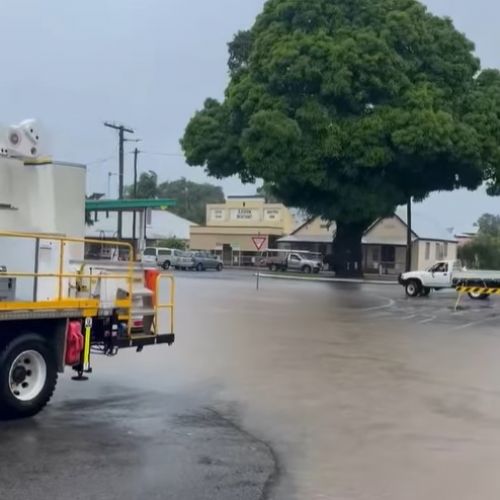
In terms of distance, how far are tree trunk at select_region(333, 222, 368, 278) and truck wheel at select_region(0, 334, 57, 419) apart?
43053 millimetres

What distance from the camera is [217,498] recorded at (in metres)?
6.44

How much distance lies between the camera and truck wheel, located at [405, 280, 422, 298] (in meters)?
36.0

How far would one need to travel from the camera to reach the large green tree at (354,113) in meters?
44.3

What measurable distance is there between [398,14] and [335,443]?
135ft

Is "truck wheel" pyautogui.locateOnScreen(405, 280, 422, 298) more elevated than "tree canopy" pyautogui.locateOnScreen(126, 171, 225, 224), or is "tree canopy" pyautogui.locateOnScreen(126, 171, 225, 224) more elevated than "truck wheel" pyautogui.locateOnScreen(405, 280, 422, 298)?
"tree canopy" pyautogui.locateOnScreen(126, 171, 225, 224)

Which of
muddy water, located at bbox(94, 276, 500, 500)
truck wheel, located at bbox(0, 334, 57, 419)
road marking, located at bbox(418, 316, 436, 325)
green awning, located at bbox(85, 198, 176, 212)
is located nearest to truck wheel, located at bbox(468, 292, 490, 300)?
road marking, located at bbox(418, 316, 436, 325)

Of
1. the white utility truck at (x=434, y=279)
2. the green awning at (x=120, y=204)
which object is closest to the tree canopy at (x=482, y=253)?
the white utility truck at (x=434, y=279)

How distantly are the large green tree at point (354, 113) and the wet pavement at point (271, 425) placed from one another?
2732cm

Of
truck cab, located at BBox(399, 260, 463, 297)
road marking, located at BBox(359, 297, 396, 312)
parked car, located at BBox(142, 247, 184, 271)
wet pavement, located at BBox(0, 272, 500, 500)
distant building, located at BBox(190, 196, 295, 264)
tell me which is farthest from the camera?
distant building, located at BBox(190, 196, 295, 264)

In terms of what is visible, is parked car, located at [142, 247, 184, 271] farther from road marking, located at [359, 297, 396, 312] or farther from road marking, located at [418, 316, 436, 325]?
road marking, located at [418, 316, 436, 325]

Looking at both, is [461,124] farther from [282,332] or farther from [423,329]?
[282,332]

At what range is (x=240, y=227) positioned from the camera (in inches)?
3211

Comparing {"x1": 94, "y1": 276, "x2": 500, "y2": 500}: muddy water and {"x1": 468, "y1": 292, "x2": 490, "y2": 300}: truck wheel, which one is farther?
{"x1": 468, "y1": 292, "x2": 490, "y2": 300}: truck wheel

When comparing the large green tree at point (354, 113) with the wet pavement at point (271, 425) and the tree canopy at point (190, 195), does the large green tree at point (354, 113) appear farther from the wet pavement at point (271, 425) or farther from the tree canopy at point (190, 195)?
the tree canopy at point (190, 195)
